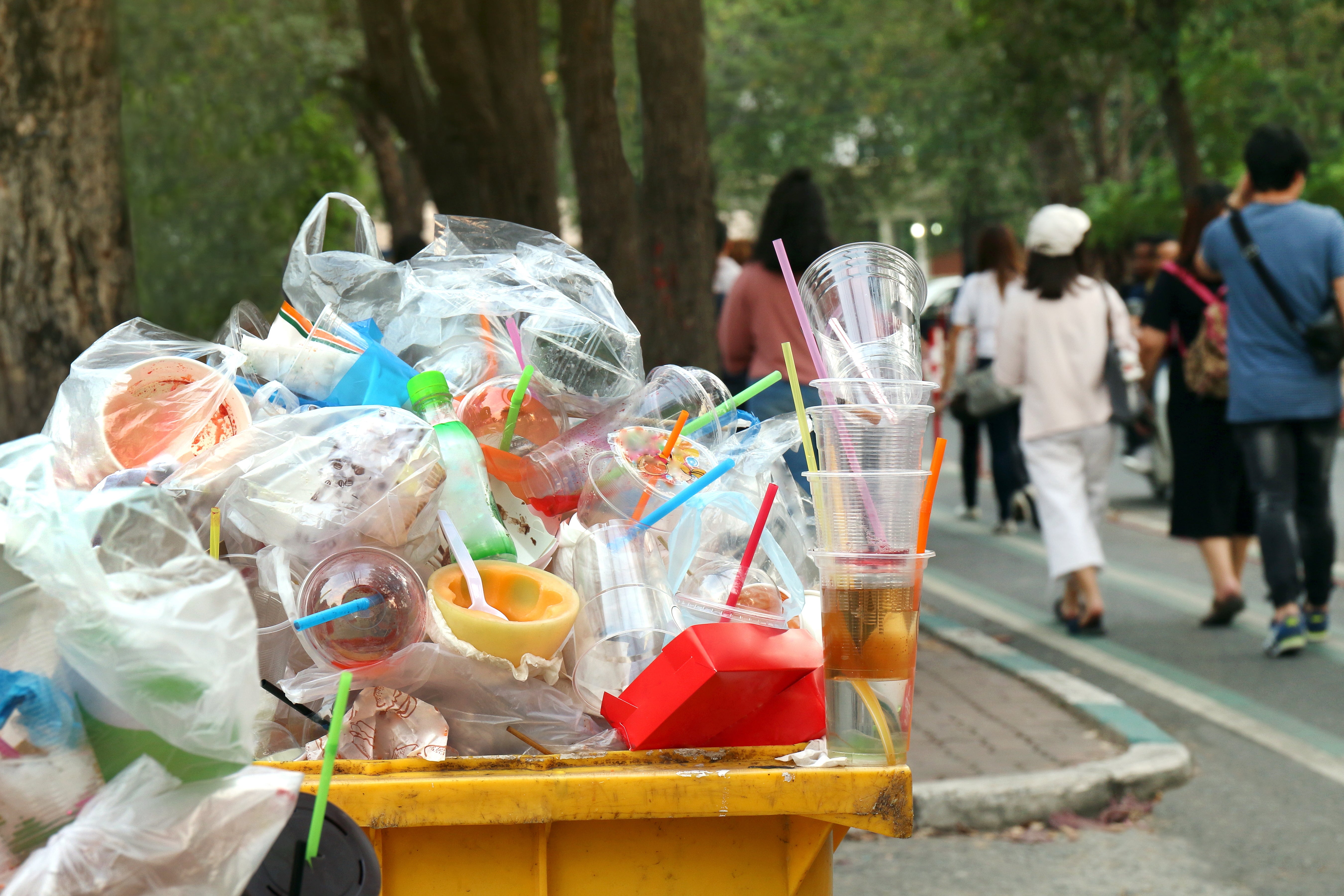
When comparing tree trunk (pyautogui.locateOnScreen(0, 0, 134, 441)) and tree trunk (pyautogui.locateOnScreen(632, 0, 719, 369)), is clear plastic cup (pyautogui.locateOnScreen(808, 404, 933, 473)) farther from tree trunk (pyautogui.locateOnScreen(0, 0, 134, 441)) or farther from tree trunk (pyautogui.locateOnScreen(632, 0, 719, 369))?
tree trunk (pyautogui.locateOnScreen(632, 0, 719, 369))

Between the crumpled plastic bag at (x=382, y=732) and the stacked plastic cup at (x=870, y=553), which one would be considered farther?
the crumpled plastic bag at (x=382, y=732)

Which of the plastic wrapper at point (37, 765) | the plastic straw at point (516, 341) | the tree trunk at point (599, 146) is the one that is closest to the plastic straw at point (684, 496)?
the plastic straw at point (516, 341)

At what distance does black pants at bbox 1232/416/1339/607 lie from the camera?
Result: 18.8 feet

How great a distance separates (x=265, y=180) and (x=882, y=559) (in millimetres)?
10615

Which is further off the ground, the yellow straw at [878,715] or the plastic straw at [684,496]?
the plastic straw at [684,496]

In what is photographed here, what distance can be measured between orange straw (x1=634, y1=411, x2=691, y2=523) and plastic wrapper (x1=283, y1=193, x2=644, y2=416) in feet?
0.98

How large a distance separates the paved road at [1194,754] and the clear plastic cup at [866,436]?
2243 millimetres

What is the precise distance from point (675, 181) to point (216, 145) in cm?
504

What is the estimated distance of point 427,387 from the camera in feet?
8.10

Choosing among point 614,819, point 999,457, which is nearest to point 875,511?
point 614,819

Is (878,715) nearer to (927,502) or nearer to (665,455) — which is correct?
(927,502)

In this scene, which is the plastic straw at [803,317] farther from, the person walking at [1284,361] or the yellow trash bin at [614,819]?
the person walking at [1284,361]

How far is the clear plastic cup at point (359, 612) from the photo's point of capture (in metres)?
2.04

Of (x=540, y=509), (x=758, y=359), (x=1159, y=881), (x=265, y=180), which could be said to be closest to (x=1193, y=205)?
(x=758, y=359)
